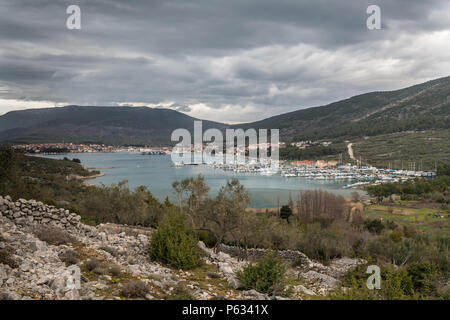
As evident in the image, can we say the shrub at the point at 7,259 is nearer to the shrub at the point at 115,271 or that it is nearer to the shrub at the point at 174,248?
the shrub at the point at 115,271

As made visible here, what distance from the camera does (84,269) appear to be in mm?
7227

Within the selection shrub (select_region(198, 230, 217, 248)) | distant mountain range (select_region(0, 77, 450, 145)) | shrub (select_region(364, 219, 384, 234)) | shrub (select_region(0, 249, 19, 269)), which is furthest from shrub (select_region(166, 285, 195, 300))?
distant mountain range (select_region(0, 77, 450, 145))

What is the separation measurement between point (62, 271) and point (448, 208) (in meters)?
42.0

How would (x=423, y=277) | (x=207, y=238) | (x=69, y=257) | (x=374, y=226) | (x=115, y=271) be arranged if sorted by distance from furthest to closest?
1. (x=374, y=226)
2. (x=207, y=238)
3. (x=423, y=277)
4. (x=69, y=257)
5. (x=115, y=271)

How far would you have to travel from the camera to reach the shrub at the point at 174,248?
9438 mm

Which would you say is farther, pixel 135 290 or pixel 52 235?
pixel 52 235

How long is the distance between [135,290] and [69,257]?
2837mm

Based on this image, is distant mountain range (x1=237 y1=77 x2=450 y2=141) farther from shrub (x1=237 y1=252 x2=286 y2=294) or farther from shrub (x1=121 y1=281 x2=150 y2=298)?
shrub (x1=121 y1=281 x2=150 y2=298)

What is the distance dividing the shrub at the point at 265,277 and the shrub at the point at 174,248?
2.34 metres

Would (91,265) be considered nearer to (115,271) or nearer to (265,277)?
(115,271)

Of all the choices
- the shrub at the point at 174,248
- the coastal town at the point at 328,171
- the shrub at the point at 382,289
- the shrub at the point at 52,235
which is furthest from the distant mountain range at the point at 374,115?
the shrub at the point at 52,235

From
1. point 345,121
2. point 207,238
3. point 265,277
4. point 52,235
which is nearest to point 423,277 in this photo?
point 265,277
